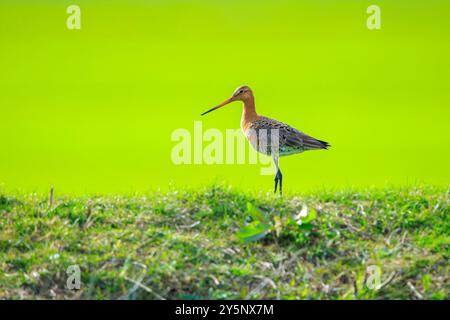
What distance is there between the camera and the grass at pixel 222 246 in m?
7.74

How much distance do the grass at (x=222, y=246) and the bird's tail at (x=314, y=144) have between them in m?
1.61

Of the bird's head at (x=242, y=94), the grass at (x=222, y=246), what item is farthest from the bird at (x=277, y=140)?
the grass at (x=222, y=246)

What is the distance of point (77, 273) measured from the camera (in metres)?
7.75

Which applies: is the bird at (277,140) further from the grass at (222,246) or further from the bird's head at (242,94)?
the grass at (222,246)

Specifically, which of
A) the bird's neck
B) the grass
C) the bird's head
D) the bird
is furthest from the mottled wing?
the grass

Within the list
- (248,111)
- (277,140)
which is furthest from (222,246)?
(248,111)

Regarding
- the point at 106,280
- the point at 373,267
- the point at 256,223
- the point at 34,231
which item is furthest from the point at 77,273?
the point at 373,267

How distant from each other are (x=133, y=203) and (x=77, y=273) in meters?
1.64

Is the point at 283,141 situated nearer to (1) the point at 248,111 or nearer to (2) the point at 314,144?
(2) the point at 314,144

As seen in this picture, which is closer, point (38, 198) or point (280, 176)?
point (38, 198)
